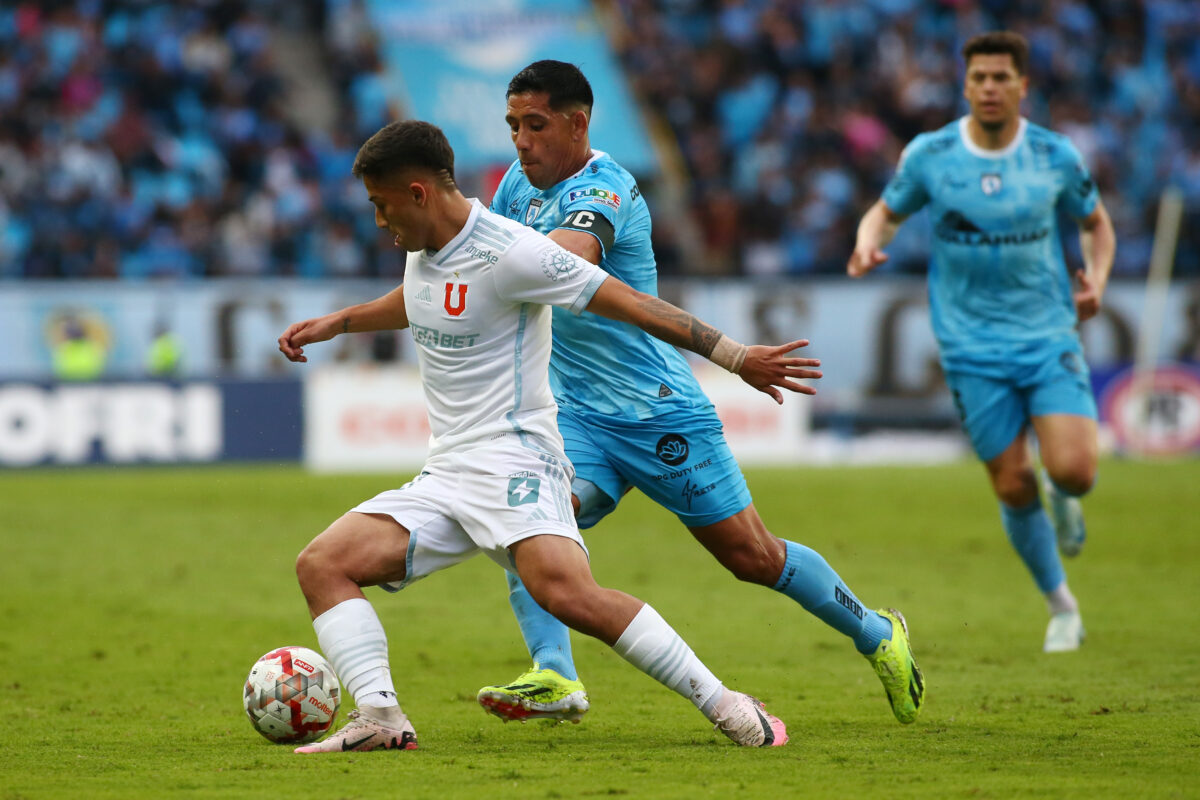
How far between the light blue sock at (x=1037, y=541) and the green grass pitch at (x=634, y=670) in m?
0.36

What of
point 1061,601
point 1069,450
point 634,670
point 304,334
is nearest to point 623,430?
point 304,334

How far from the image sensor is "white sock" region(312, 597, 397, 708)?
5008 millimetres

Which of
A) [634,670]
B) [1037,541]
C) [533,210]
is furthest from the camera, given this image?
[1037,541]

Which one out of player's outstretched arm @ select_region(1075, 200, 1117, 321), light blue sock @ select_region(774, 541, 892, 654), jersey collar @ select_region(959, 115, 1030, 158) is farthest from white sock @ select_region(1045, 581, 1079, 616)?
light blue sock @ select_region(774, 541, 892, 654)

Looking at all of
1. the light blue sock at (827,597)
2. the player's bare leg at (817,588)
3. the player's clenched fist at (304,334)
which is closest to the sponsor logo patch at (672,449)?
the player's bare leg at (817,588)

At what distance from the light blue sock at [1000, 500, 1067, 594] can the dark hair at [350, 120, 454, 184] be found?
400 centimetres

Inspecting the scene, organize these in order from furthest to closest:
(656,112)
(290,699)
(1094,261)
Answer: (656,112), (1094,261), (290,699)

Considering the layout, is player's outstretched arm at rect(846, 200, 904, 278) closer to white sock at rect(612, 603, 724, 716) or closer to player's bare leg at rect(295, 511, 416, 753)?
white sock at rect(612, 603, 724, 716)

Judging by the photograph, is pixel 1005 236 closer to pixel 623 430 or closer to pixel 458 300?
pixel 623 430

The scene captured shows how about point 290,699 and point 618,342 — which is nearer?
point 290,699

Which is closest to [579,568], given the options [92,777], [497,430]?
[497,430]

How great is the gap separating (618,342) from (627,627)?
3.99 ft

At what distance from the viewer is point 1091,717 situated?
5.69 m

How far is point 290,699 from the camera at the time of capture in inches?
207
